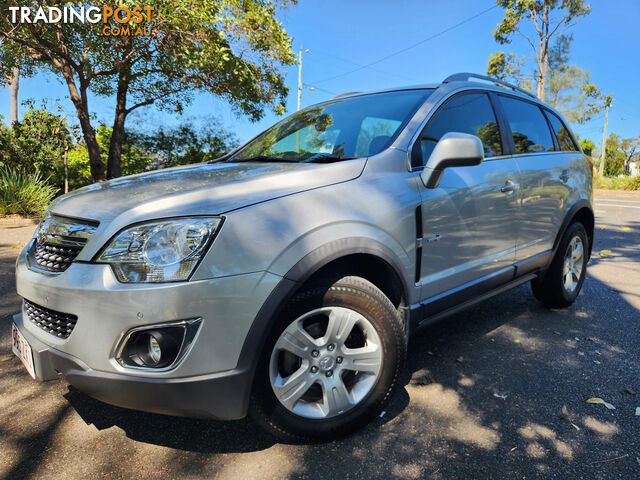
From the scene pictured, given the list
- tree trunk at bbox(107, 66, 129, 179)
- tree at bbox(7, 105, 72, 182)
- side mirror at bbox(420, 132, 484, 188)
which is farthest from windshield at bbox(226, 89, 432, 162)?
tree at bbox(7, 105, 72, 182)

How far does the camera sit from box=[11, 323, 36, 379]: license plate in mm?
1808

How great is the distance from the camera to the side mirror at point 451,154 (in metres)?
2.20

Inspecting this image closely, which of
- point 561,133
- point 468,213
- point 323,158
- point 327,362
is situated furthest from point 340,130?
point 561,133

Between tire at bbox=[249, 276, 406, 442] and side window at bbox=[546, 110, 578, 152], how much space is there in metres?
2.69

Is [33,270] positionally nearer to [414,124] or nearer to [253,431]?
[253,431]

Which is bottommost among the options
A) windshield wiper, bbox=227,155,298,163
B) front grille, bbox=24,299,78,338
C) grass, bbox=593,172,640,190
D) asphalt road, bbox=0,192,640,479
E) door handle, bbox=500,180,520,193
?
grass, bbox=593,172,640,190

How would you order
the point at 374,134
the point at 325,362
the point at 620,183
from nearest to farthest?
1. the point at 325,362
2. the point at 374,134
3. the point at 620,183

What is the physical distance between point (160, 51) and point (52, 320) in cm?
780

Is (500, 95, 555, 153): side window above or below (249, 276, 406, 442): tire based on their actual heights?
above

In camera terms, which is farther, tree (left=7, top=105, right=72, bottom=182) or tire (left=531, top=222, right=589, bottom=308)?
tree (left=7, top=105, right=72, bottom=182)

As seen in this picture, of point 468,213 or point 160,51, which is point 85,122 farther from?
point 468,213

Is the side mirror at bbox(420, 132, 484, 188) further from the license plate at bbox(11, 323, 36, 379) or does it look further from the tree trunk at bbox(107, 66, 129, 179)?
the tree trunk at bbox(107, 66, 129, 179)

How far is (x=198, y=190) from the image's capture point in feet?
5.89
